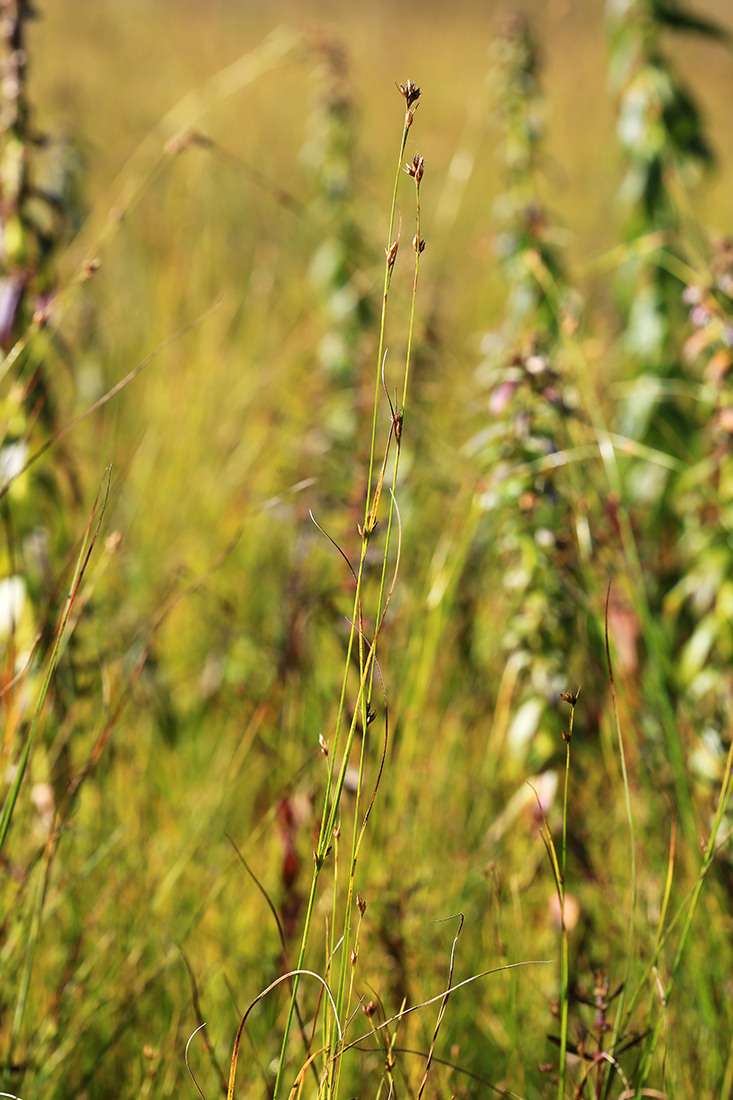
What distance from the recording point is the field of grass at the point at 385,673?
1035 millimetres

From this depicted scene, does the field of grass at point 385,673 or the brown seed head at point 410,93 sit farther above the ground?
the brown seed head at point 410,93

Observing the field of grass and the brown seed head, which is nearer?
the brown seed head

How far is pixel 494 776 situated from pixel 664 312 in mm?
1250

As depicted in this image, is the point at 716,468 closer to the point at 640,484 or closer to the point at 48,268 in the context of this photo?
the point at 640,484

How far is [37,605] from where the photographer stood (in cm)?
136

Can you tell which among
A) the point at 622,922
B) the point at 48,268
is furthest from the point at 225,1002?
the point at 48,268

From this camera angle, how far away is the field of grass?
1.04 metres

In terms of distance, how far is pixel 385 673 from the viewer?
1.68 meters

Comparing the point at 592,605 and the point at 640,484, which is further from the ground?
the point at 592,605

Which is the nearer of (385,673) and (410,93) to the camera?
(410,93)

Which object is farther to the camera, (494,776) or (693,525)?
(693,525)

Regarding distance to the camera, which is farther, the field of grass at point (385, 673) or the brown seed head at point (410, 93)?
the field of grass at point (385, 673)

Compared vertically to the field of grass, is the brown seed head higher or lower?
higher

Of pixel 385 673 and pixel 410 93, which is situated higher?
pixel 410 93
